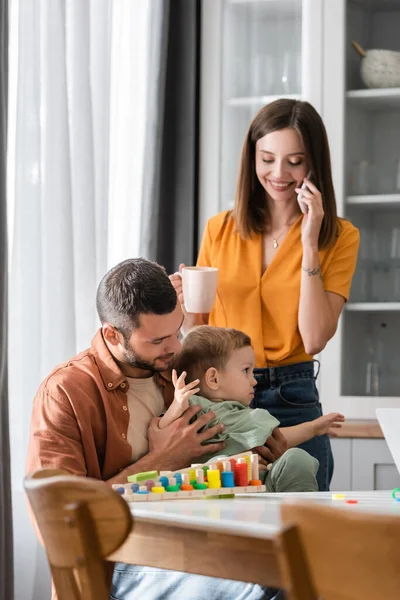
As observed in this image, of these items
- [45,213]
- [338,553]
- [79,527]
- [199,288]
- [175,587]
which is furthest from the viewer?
[45,213]

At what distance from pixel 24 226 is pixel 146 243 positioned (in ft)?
2.68

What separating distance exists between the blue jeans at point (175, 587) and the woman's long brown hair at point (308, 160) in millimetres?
1015

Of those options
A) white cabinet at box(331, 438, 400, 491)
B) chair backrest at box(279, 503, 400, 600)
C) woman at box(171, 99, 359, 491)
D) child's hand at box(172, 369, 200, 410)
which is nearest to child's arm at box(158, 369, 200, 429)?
child's hand at box(172, 369, 200, 410)

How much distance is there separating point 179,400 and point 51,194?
35.1 inches

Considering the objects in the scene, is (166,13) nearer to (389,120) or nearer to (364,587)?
(389,120)

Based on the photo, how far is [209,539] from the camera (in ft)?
4.32

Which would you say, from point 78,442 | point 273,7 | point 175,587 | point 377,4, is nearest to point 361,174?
point 377,4

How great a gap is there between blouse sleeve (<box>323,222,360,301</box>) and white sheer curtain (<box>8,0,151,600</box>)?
2.26ft

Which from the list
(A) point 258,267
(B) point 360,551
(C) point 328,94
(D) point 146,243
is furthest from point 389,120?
(B) point 360,551

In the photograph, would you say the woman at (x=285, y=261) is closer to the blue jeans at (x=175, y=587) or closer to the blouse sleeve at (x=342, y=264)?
the blouse sleeve at (x=342, y=264)

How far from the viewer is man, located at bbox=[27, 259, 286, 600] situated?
182 cm

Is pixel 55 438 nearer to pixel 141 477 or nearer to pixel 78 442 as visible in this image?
pixel 78 442

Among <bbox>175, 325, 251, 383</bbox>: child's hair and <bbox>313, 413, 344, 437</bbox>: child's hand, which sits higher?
<bbox>175, 325, 251, 383</bbox>: child's hair

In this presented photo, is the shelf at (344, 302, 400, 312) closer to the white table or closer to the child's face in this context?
the child's face
